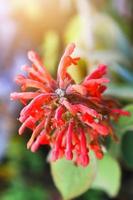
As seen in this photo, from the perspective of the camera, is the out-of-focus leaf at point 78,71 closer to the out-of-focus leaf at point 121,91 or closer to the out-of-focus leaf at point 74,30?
the out-of-focus leaf at point 121,91

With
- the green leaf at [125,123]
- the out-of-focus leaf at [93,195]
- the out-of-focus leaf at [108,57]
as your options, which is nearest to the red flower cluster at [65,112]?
the green leaf at [125,123]

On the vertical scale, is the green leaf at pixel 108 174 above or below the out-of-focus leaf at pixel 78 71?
below

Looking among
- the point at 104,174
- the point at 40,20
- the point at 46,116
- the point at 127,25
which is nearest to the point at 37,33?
the point at 40,20

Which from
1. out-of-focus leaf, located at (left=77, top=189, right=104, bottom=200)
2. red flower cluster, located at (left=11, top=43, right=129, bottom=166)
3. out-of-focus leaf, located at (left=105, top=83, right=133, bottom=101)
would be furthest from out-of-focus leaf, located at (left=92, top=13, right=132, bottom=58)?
red flower cluster, located at (left=11, top=43, right=129, bottom=166)

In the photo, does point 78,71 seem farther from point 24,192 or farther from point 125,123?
point 24,192

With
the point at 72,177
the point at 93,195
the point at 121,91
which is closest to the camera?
the point at 72,177

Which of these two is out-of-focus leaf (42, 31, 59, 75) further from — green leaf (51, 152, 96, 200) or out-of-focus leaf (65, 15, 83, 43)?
green leaf (51, 152, 96, 200)

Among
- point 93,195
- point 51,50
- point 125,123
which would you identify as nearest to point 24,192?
point 93,195
